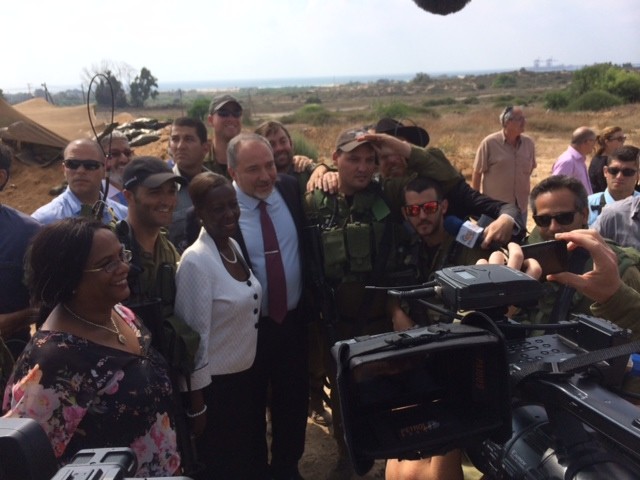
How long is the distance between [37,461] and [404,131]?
313 centimetres

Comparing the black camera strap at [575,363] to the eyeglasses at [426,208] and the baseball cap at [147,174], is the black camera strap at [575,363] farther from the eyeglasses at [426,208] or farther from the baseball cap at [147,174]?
the baseball cap at [147,174]

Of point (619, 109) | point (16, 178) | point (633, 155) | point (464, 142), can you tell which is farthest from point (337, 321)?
point (619, 109)

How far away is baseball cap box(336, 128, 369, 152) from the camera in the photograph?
314 cm

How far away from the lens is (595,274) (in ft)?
6.29

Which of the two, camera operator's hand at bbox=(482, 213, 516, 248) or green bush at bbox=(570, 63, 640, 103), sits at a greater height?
camera operator's hand at bbox=(482, 213, 516, 248)

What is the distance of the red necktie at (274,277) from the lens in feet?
9.93

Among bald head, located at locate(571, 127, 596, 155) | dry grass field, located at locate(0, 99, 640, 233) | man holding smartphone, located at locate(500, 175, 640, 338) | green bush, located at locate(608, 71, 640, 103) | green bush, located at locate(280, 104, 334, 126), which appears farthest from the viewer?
green bush, located at locate(280, 104, 334, 126)

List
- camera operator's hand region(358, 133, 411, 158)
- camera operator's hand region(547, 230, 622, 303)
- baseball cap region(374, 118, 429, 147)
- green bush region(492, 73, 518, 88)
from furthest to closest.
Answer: green bush region(492, 73, 518, 88)
baseball cap region(374, 118, 429, 147)
camera operator's hand region(358, 133, 411, 158)
camera operator's hand region(547, 230, 622, 303)

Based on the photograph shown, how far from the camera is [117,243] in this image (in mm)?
2029

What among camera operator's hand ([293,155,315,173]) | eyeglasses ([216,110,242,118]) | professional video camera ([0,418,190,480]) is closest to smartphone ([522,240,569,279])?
professional video camera ([0,418,190,480])

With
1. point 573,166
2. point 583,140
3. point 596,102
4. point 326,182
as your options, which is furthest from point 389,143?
→ point 596,102

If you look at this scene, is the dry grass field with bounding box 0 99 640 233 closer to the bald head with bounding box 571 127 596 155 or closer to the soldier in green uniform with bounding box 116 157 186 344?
the bald head with bounding box 571 127 596 155

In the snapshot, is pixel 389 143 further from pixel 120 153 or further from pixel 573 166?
pixel 573 166

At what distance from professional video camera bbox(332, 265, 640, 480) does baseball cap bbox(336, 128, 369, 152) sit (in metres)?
1.68
